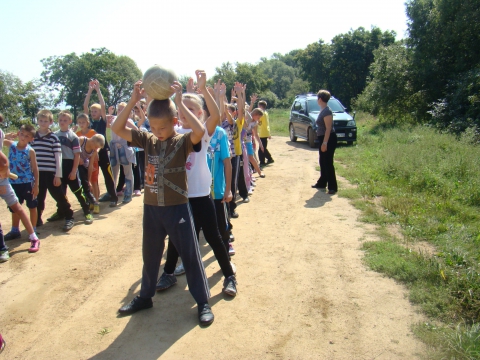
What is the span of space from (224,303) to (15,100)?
4067cm

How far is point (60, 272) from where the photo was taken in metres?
5.06

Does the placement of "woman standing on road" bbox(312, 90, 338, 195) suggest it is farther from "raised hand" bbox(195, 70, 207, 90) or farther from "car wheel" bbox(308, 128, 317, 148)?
"car wheel" bbox(308, 128, 317, 148)

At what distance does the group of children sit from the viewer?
3549 millimetres

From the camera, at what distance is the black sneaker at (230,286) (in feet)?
14.0

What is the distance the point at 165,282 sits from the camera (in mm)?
4500

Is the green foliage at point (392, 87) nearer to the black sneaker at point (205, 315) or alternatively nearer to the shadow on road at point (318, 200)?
the shadow on road at point (318, 200)

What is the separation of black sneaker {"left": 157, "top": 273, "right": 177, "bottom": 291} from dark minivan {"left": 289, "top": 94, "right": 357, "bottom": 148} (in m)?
11.8

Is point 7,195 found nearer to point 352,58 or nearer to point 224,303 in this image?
point 224,303

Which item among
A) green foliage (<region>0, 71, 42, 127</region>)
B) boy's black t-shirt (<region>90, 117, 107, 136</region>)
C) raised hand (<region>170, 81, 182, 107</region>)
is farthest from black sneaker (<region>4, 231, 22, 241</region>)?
green foliage (<region>0, 71, 42, 127</region>)

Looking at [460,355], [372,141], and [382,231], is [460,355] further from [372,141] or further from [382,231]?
[372,141]

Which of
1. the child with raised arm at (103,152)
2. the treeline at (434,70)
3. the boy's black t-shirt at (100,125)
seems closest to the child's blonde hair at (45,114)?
the child with raised arm at (103,152)

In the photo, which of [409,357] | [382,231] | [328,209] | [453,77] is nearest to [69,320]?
[409,357]

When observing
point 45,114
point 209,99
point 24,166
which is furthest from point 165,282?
point 45,114

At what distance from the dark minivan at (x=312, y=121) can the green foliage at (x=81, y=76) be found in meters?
47.5
